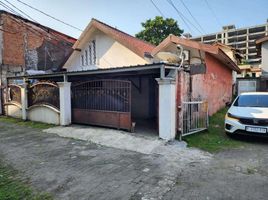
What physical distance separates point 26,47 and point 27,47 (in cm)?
8

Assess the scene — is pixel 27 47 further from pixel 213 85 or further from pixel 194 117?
pixel 194 117

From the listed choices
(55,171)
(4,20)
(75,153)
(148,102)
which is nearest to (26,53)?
(4,20)

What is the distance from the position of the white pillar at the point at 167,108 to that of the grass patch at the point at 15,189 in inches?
168

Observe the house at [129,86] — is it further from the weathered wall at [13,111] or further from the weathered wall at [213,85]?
the weathered wall at [13,111]

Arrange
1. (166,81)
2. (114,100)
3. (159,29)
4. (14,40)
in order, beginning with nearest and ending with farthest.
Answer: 1. (166,81)
2. (114,100)
3. (14,40)
4. (159,29)

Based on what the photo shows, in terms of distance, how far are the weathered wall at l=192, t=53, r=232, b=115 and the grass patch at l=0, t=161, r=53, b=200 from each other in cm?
717

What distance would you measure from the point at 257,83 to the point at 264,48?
312 centimetres

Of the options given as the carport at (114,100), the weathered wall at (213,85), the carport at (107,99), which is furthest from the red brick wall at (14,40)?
the weathered wall at (213,85)

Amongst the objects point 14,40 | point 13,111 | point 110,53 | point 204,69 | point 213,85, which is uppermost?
point 14,40

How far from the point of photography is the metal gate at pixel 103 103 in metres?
8.30

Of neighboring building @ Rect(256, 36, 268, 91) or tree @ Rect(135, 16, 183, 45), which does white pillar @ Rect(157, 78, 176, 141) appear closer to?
neighboring building @ Rect(256, 36, 268, 91)

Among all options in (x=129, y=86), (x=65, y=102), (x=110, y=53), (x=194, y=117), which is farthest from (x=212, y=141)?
(x=110, y=53)

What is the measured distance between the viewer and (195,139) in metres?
7.25

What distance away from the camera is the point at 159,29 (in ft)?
105
